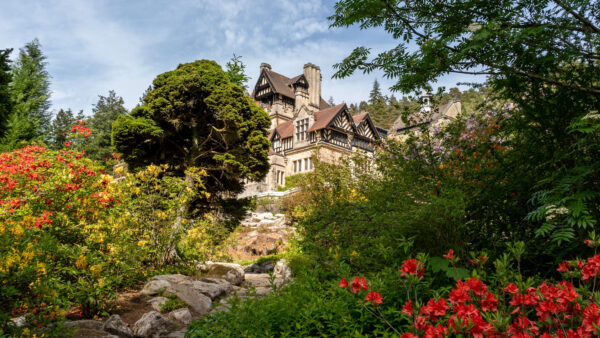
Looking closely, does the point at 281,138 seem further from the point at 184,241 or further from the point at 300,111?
the point at 184,241

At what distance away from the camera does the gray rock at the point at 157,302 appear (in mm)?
7530

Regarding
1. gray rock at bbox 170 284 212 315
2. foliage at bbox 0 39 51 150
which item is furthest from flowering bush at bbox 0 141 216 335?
foliage at bbox 0 39 51 150

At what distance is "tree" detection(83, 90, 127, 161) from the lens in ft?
153

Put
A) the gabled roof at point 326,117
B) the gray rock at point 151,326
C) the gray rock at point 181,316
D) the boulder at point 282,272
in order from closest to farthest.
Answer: the gray rock at point 151,326 < the gray rock at point 181,316 < the boulder at point 282,272 < the gabled roof at point 326,117

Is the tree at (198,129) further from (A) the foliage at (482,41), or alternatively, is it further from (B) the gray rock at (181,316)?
(A) the foliage at (482,41)

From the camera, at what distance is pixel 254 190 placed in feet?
128

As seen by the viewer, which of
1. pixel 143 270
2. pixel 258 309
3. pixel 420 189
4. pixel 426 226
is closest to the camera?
pixel 258 309

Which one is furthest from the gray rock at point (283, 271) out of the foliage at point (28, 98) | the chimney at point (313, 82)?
the chimney at point (313, 82)

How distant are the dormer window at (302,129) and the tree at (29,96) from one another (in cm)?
2241

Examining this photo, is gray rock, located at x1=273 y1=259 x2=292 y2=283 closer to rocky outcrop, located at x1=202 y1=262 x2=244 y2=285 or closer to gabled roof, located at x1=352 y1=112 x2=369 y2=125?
rocky outcrop, located at x1=202 y1=262 x2=244 y2=285

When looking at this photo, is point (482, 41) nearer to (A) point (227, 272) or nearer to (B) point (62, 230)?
(B) point (62, 230)

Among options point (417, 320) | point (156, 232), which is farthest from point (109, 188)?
point (417, 320)

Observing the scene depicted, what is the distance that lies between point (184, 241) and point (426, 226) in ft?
26.9

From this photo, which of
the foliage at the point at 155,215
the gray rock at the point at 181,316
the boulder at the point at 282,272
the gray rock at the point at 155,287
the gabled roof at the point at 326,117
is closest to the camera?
the gray rock at the point at 181,316
